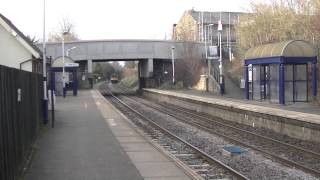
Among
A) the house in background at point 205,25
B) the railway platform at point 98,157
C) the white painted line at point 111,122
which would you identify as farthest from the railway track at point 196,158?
the house in background at point 205,25

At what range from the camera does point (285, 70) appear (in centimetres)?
3080

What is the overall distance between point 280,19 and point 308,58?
16281 mm

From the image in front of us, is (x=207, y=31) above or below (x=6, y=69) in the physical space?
above

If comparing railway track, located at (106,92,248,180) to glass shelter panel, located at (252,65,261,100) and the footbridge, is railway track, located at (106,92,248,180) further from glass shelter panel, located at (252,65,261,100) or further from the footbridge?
the footbridge

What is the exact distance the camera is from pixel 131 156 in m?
13.7

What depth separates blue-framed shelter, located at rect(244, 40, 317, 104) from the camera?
1157 inches

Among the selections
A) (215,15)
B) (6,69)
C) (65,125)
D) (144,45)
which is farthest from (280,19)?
(215,15)

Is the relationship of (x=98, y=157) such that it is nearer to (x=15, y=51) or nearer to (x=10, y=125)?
(x=10, y=125)

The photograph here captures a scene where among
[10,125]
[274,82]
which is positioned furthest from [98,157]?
[274,82]

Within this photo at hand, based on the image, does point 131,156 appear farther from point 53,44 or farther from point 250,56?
point 53,44

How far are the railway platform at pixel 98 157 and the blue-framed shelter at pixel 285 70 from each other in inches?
454

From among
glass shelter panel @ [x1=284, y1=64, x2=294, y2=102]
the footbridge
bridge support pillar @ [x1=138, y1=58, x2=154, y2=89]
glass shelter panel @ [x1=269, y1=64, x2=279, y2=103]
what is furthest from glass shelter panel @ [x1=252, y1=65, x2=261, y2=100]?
bridge support pillar @ [x1=138, y1=58, x2=154, y2=89]

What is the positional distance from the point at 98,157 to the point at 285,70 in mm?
19543

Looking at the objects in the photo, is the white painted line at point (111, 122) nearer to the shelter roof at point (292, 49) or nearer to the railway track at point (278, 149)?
the railway track at point (278, 149)
